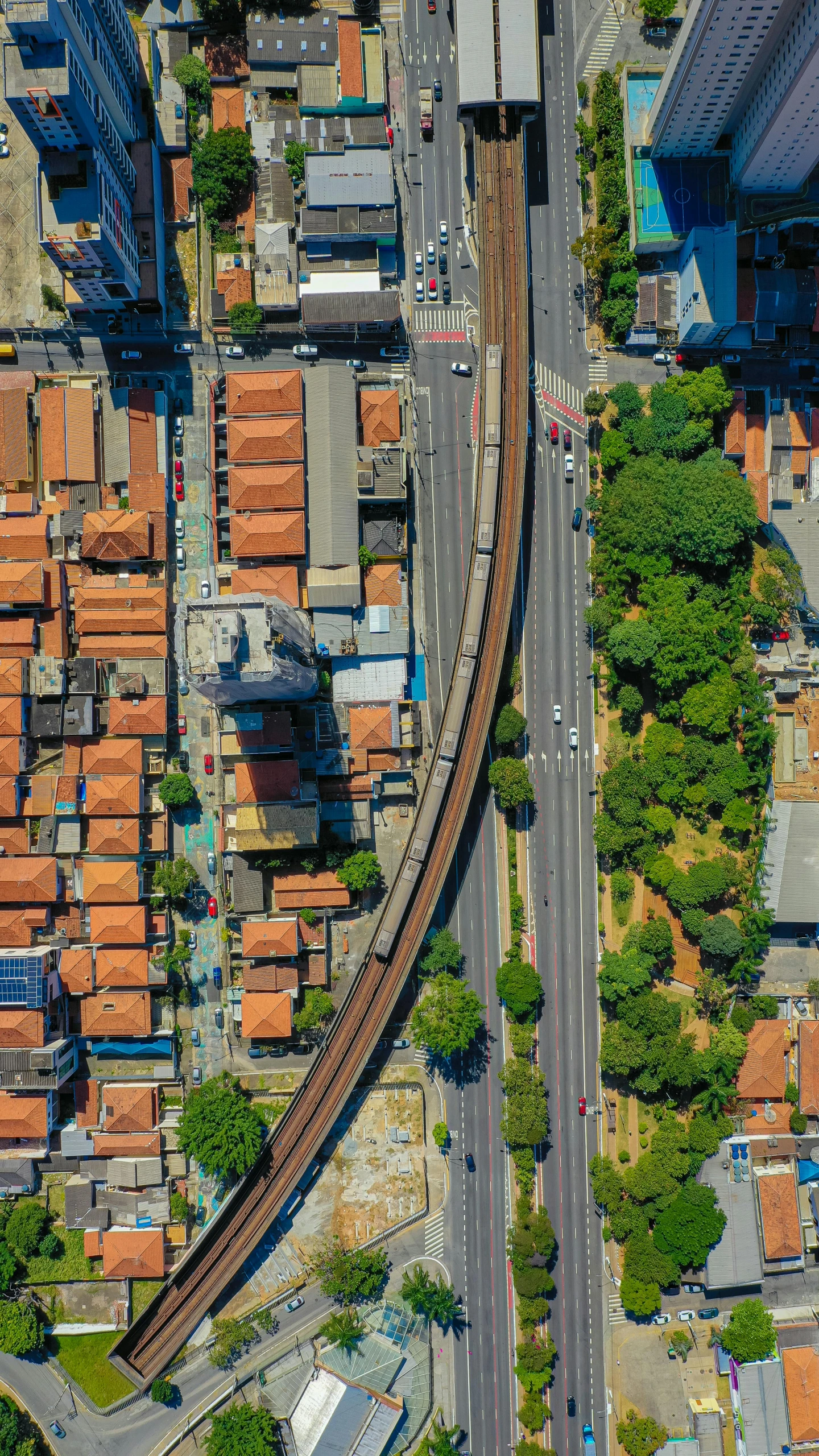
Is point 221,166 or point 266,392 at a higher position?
point 221,166

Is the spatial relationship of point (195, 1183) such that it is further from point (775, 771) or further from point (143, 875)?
point (775, 771)

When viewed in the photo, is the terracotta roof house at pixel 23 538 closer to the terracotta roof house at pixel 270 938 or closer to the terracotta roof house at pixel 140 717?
the terracotta roof house at pixel 140 717

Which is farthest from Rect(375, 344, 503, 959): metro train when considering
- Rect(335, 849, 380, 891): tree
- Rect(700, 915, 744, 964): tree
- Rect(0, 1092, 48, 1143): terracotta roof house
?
Rect(0, 1092, 48, 1143): terracotta roof house

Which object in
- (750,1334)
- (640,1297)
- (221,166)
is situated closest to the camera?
(640,1297)

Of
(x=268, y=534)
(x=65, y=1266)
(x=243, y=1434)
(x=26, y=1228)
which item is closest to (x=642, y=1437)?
(x=243, y=1434)

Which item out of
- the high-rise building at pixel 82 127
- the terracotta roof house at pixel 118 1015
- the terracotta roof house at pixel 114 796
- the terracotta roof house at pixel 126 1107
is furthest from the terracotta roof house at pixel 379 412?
the terracotta roof house at pixel 126 1107

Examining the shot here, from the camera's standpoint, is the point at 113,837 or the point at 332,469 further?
the point at 113,837

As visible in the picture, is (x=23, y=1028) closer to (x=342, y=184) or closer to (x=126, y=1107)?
(x=126, y=1107)
